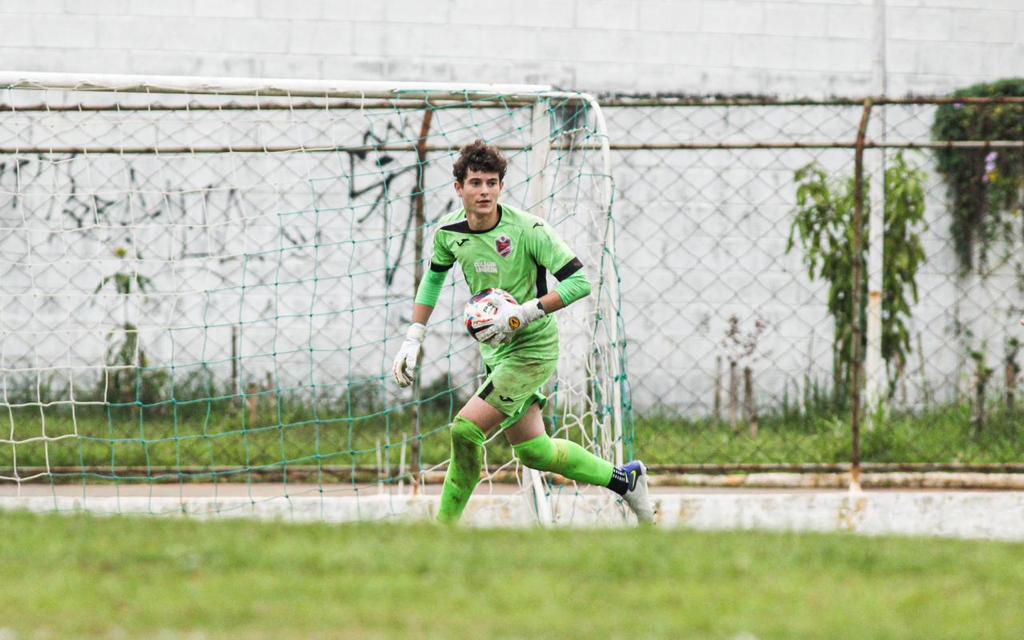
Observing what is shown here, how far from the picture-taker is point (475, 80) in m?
11.1

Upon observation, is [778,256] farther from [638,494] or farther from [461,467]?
[461,467]

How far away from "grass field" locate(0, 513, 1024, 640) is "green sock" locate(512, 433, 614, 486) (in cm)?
145

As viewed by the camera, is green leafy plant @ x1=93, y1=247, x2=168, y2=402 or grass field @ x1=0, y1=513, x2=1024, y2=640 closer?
grass field @ x1=0, y1=513, x2=1024, y2=640

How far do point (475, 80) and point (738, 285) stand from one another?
2.88 m

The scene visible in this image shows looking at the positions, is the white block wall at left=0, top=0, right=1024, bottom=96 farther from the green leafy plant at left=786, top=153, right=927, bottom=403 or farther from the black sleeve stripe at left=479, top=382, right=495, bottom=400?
the black sleeve stripe at left=479, top=382, right=495, bottom=400

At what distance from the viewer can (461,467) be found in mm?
5836

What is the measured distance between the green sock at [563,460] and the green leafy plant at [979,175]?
6.11 meters

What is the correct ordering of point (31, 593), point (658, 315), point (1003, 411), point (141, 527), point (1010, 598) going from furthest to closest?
1. point (658, 315)
2. point (1003, 411)
3. point (141, 527)
4. point (1010, 598)
5. point (31, 593)

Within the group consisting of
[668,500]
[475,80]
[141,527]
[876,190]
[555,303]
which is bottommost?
[668,500]

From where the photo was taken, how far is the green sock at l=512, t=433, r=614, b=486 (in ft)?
19.5

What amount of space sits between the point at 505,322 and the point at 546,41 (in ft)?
20.1

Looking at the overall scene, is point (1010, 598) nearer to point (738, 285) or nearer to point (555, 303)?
point (555, 303)

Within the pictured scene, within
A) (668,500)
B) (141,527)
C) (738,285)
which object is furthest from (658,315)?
(141,527)

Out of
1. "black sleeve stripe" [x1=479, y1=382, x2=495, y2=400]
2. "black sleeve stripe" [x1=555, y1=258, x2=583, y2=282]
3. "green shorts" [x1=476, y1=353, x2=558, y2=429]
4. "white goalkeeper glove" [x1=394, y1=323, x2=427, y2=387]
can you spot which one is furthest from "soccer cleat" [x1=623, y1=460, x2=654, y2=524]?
"white goalkeeper glove" [x1=394, y1=323, x2=427, y2=387]
